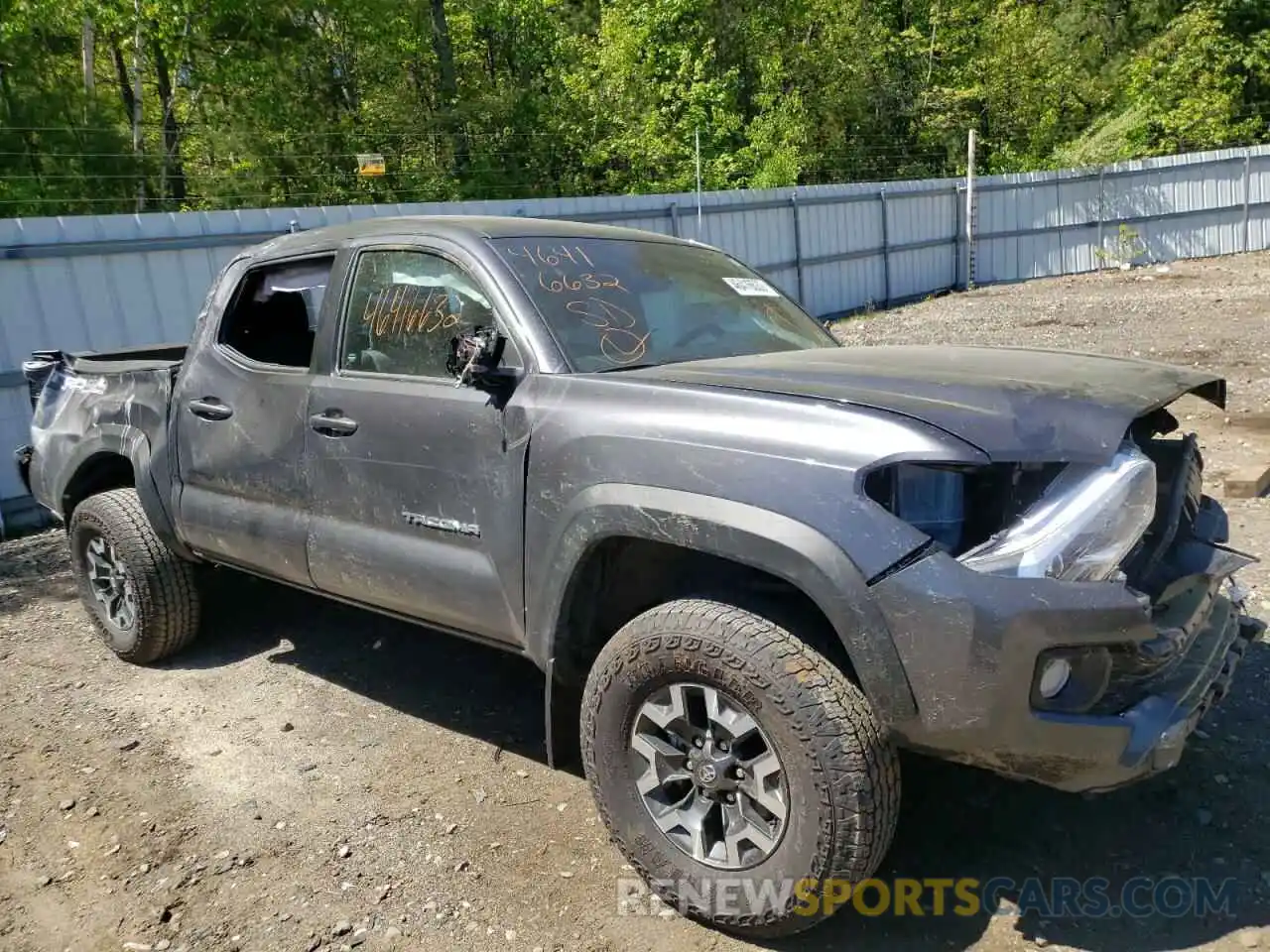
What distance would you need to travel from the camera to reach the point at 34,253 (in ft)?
24.8

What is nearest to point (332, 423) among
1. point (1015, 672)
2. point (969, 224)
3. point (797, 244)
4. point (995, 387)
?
point (995, 387)

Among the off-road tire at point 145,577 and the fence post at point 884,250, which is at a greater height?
the fence post at point 884,250

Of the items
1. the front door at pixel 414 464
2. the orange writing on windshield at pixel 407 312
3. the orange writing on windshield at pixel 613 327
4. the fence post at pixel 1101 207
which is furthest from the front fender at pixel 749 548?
the fence post at pixel 1101 207

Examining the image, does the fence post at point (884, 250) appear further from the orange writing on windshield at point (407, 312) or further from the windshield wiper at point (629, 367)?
the windshield wiper at point (629, 367)

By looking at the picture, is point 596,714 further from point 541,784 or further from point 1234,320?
point 1234,320

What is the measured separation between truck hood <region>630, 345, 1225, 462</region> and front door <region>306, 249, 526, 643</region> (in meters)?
→ 0.58

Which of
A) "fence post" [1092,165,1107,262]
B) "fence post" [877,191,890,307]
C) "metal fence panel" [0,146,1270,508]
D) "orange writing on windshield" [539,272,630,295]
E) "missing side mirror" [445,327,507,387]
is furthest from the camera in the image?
"fence post" [1092,165,1107,262]

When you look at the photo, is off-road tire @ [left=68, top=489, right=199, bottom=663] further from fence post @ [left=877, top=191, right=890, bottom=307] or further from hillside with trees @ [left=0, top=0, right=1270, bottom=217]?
fence post @ [left=877, top=191, right=890, bottom=307]

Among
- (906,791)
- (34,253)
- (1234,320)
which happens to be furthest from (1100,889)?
(1234,320)

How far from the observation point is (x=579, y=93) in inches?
1008

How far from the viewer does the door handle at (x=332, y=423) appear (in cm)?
354

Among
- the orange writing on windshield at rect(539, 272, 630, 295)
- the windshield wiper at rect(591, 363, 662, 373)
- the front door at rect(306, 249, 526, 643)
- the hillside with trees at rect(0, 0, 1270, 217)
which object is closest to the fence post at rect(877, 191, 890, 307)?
the hillside with trees at rect(0, 0, 1270, 217)

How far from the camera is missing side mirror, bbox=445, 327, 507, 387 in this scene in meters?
3.03

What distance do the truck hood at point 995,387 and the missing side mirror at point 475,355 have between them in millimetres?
410
